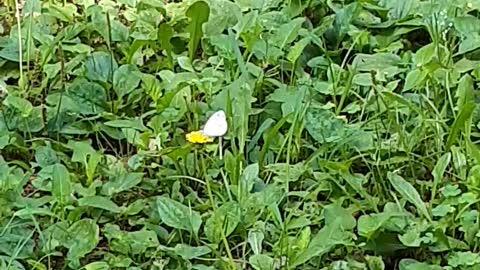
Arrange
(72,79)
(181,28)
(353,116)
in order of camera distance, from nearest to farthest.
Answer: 1. (353,116)
2. (72,79)
3. (181,28)

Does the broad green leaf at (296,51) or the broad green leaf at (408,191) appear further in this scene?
the broad green leaf at (296,51)

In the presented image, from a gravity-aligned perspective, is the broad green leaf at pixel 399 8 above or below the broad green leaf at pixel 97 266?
above

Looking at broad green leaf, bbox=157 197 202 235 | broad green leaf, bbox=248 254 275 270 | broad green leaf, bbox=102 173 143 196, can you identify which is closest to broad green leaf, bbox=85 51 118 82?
broad green leaf, bbox=102 173 143 196

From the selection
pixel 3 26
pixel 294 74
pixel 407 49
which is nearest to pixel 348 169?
pixel 294 74

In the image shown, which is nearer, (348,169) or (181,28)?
(348,169)

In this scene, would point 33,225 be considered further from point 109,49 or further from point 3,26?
point 3,26

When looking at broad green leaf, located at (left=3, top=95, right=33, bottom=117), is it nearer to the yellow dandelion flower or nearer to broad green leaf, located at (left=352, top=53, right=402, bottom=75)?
the yellow dandelion flower

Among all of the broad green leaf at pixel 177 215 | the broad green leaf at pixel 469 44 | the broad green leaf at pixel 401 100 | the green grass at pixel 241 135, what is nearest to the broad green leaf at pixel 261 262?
the green grass at pixel 241 135

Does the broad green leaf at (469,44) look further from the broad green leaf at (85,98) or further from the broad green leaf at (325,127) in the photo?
the broad green leaf at (85,98)
